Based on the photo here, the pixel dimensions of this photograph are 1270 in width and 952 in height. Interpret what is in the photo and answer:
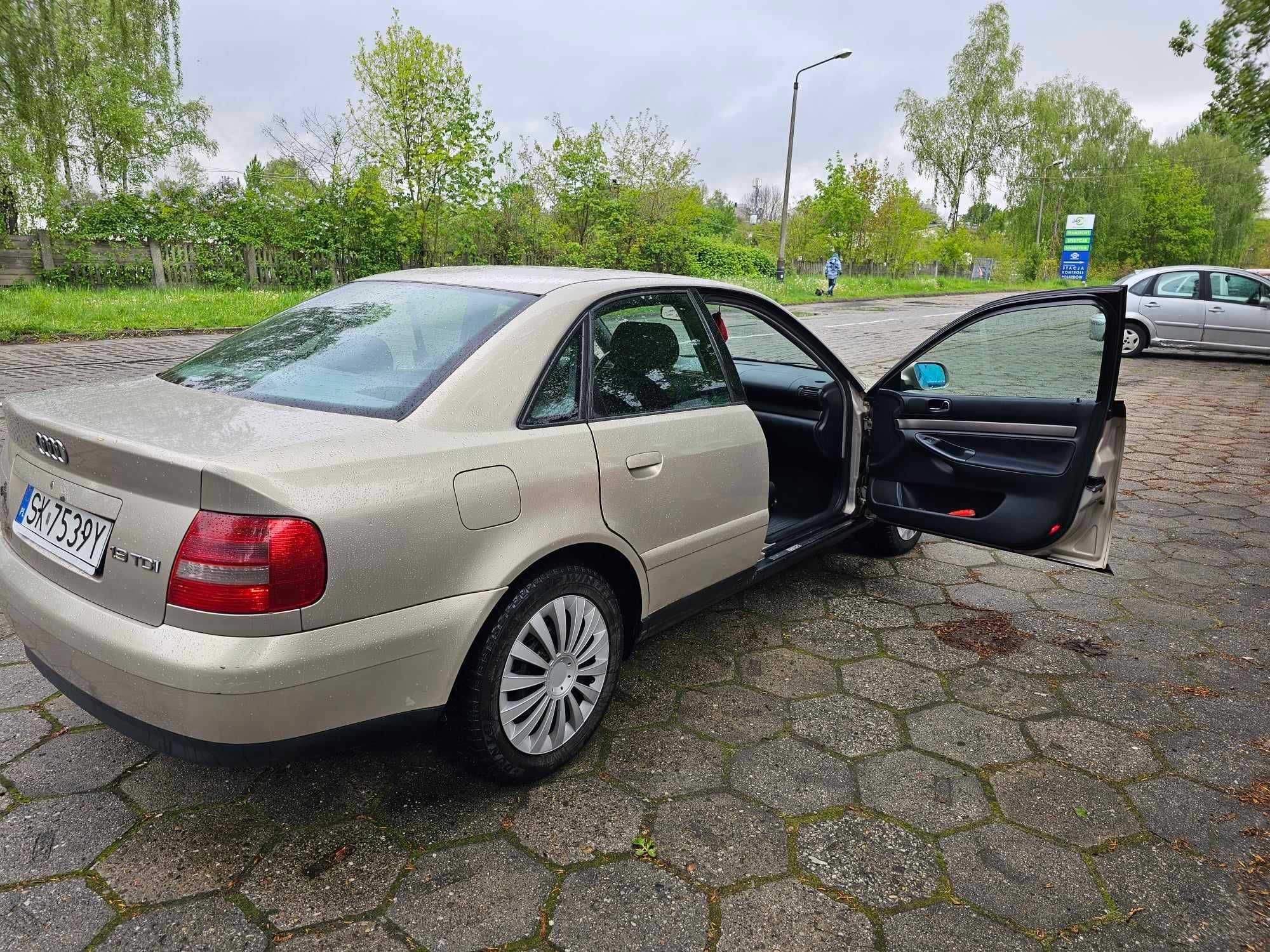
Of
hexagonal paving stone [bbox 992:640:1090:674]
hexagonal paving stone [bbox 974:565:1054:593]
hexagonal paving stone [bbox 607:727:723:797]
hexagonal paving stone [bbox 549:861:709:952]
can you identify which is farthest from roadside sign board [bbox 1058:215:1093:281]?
hexagonal paving stone [bbox 549:861:709:952]

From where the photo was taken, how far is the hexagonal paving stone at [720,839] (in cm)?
217

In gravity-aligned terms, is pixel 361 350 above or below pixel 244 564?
above

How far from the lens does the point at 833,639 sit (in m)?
3.53

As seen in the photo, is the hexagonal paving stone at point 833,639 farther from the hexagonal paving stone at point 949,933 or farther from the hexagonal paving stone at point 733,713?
the hexagonal paving stone at point 949,933

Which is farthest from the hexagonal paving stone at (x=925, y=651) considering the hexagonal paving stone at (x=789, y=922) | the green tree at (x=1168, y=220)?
the green tree at (x=1168, y=220)

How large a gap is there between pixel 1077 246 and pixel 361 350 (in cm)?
4891

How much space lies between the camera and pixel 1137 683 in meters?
3.23

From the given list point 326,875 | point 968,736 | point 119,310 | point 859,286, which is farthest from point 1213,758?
point 859,286

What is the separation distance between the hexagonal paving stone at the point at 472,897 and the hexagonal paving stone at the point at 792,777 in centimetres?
70

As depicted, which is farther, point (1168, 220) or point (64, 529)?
point (1168, 220)

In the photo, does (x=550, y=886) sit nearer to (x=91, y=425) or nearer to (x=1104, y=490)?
(x=91, y=425)

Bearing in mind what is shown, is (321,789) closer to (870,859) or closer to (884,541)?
(870,859)

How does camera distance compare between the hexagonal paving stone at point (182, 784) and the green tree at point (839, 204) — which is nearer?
the hexagonal paving stone at point (182, 784)

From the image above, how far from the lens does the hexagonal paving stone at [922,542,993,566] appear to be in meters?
4.58
